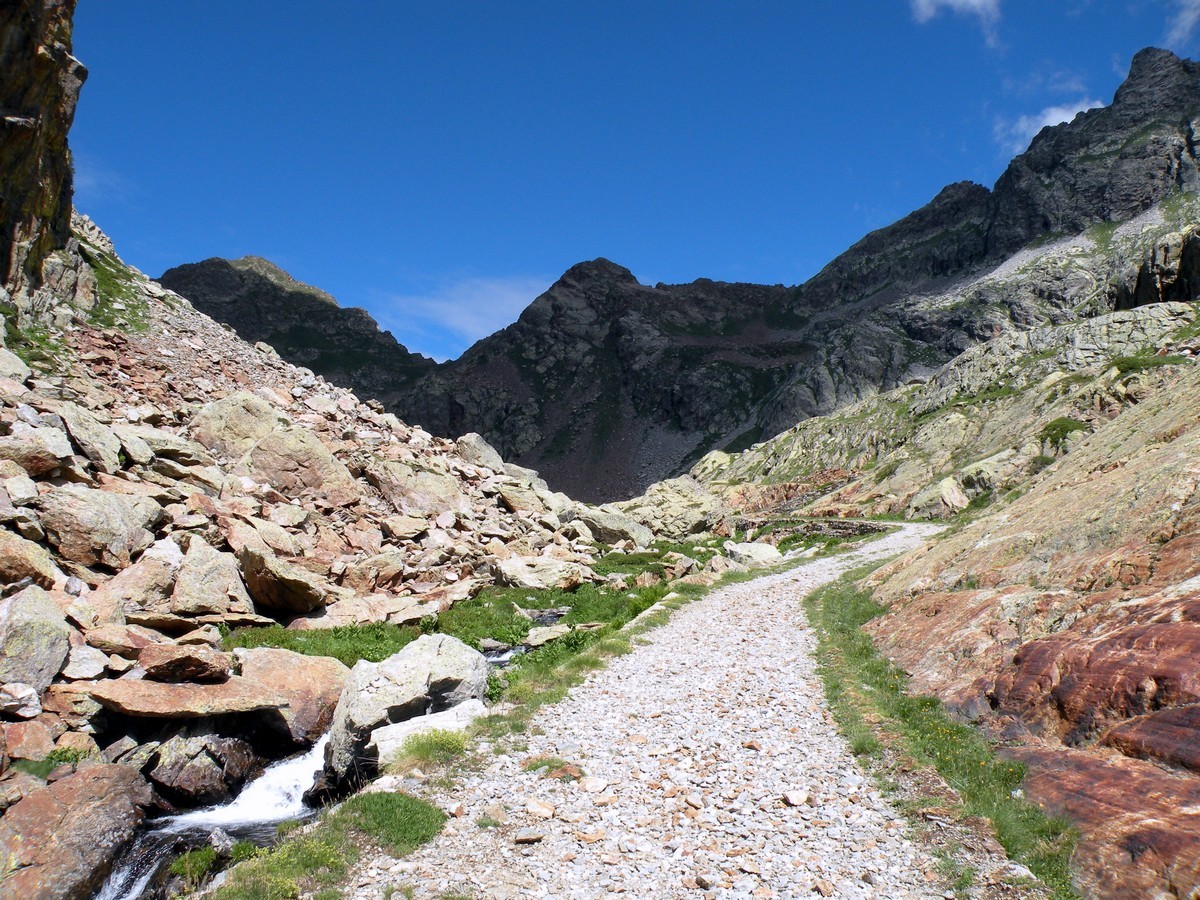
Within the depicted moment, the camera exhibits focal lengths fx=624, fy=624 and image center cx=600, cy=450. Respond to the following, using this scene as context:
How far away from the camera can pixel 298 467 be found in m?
33.9

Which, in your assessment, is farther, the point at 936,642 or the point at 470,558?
the point at 470,558

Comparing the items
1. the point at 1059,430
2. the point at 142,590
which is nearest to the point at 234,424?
the point at 142,590

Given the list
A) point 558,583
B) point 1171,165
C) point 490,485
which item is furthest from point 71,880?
point 1171,165

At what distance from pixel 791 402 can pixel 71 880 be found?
181714 millimetres

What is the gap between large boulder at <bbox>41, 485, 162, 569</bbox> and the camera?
19.7m

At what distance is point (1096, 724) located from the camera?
1032cm

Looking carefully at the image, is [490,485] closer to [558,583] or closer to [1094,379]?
[558,583]

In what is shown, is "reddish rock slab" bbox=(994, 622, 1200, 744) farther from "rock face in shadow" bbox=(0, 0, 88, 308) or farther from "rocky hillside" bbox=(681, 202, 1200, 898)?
"rock face in shadow" bbox=(0, 0, 88, 308)

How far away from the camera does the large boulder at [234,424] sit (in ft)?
113

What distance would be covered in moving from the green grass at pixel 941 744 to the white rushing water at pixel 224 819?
12.2 metres

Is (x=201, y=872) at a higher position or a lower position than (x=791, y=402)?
lower

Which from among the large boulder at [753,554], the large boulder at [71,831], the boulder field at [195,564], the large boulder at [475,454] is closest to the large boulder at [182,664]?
the boulder field at [195,564]

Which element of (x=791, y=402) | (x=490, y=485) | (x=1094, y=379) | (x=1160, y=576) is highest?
(x=791, y=402)

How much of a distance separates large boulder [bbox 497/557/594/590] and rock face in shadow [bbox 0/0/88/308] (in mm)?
35231
